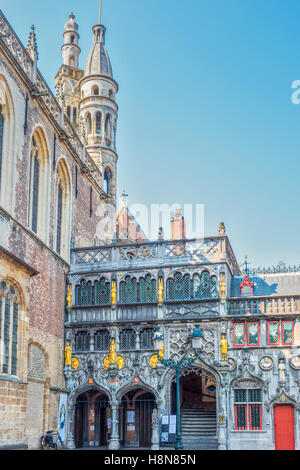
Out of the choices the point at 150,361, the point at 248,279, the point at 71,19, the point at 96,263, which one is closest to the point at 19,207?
the point at 96,263

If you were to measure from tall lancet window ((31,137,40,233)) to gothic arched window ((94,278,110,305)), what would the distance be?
4.87 meters

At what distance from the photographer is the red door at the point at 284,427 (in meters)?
29.4

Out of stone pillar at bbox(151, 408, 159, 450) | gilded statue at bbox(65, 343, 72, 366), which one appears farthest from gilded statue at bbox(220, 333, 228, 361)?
gilded statue at bbox(65, 343, 72, 366)

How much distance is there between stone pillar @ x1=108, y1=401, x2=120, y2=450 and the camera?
101 feet

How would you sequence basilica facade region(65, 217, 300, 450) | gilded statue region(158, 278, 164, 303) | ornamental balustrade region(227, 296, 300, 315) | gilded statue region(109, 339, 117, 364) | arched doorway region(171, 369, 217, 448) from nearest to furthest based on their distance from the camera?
basilica facade region(65, 217, 300, 450) → ornamental balustrade region(227, 296, 300, 315) → arched doorway region(171, 369, 217, 448) → gilded statue region(109, 339, 117, 364) → gilded statue region(158, 278, 164, 303)

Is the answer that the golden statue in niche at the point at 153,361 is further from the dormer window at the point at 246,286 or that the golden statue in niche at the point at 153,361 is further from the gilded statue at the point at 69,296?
the dormer window at the point at 246,286

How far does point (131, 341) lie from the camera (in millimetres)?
32250

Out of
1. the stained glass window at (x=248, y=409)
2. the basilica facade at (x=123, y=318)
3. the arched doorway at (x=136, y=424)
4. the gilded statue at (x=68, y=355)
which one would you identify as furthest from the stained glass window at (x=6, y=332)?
the stained glass window at (x=248, y=409)

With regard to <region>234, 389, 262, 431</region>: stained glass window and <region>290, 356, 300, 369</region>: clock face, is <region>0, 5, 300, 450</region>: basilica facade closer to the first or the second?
<region>234, 389, 262, 431</region>: stained glass window

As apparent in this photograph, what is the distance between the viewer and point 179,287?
3238 centimetres

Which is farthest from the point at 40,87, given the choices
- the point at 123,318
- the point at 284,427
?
the point at 284,427

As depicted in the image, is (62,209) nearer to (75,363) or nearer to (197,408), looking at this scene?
(75,363)

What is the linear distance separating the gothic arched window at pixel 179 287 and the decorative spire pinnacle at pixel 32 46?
1276 centimetres

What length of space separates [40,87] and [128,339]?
43.4 ft
